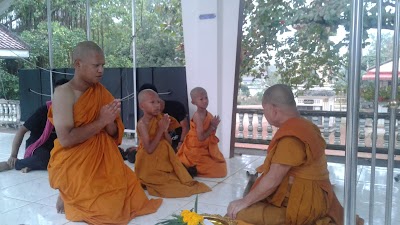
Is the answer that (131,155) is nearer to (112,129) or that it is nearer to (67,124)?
(112,129)

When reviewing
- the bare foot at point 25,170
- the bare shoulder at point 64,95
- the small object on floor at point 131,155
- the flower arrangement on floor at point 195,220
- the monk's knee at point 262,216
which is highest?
the bare shoulder at point 64,95

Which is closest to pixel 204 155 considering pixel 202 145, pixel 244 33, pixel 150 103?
pixel 202 145

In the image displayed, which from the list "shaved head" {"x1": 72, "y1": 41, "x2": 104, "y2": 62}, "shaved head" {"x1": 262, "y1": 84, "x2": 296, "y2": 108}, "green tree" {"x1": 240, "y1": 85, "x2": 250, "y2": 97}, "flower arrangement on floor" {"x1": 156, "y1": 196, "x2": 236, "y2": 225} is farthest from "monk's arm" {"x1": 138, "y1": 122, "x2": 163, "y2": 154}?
"green tree" {"x1": 240, "y1": 85, "x2": 250, "y2": 97}

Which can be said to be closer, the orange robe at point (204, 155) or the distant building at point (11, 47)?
the orange robe at point (204, 155)

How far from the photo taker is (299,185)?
2367 mm

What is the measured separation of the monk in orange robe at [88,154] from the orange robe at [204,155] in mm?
1327

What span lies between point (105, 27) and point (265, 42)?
4.18 m

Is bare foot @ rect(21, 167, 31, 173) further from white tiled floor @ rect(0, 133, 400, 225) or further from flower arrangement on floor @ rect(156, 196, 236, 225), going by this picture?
flower arrangement on floor @ rect(156, 196, 236, 225)

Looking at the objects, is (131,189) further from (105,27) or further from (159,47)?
(105,27)

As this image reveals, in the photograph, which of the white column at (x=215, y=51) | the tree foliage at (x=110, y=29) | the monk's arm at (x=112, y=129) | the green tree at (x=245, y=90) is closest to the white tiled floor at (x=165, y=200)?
the monk's arm at (x=112, y=129)

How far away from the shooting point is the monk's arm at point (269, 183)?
226 cm

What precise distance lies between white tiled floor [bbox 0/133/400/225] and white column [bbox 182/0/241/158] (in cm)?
87

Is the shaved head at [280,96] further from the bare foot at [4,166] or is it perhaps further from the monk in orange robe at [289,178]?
the bare foot at [4,166]

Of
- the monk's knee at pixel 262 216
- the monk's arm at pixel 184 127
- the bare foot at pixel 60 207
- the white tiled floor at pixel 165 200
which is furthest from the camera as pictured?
the monk's arm at pixel 184 127
